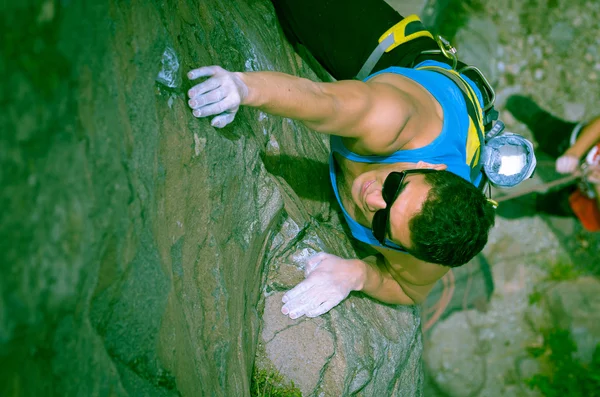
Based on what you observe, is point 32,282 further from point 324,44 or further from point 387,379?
point 324,44

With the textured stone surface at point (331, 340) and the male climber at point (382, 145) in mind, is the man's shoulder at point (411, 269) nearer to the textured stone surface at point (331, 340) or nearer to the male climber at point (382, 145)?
the male climber at point (382, 145)

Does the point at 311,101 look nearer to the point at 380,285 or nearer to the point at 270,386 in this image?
the point at 380,285

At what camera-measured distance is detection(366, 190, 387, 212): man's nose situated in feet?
7.71

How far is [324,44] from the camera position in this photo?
306cm

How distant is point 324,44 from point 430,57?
664 millimetres

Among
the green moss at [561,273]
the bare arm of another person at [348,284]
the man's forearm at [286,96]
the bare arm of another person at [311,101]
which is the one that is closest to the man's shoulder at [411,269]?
the bare arm of another person at [348,284]

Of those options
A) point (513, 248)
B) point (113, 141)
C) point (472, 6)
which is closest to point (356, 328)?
point (113, 141)

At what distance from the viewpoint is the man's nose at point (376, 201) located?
A: 2351 mm

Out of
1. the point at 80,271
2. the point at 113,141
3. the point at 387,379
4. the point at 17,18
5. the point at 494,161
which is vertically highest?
the point at 17,18

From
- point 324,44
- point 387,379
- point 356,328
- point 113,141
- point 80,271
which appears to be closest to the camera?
point 80,271

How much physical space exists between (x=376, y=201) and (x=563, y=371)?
407cm

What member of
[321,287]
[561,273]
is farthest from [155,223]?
[561,273]

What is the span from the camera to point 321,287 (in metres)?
2.47

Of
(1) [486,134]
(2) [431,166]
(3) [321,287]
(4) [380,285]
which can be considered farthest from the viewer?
(1) [486,134]
